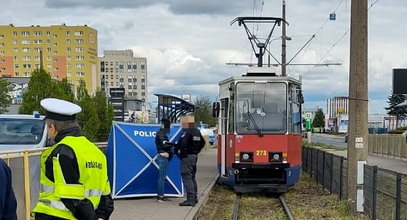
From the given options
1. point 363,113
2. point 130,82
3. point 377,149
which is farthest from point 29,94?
point 130,82

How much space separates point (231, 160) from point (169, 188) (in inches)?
109

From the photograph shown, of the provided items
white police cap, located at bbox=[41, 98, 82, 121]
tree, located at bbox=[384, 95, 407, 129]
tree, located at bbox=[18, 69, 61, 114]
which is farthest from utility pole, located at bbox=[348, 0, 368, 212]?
tree, located at bbox=[18, 69, 61, 114]

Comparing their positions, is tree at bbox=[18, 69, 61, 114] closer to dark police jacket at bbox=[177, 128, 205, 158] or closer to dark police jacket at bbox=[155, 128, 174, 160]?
dark police jacket at bbox=[155, 128, 174, 160]

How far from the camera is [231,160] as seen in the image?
15.3 metres

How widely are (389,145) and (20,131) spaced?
1092 inches

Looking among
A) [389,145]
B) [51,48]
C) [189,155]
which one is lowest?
[389,145]

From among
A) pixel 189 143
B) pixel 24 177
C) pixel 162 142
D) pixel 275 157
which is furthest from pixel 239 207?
pixel 24 177

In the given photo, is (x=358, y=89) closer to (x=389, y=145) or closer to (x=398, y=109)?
(x=389, y=145)

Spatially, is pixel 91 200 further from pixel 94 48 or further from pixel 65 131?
pixel 94 48

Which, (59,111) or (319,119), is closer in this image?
(59,111)

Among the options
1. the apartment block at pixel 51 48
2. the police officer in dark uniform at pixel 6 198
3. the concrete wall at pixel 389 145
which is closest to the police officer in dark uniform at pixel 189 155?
the police officer in dark uniform at pixel 6 198

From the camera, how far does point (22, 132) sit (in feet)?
39.8

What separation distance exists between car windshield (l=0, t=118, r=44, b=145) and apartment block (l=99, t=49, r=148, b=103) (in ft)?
404

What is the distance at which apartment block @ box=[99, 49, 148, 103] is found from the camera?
138125mm
